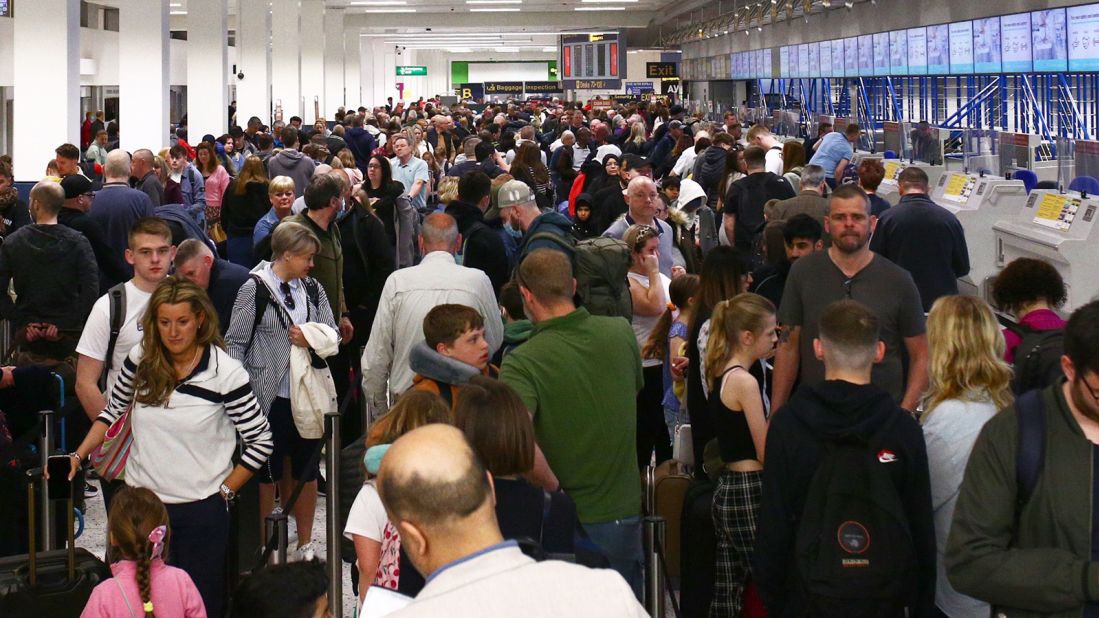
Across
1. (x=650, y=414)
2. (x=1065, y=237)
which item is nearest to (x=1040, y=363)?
(x=650, y=414)

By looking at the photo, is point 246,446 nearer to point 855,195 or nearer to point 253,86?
point 855,195

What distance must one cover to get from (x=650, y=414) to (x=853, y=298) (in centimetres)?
148

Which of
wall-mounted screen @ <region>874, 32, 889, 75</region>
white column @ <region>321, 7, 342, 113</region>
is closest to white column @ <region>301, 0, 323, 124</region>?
white column @ <region>321, 7, 342, 113</region>

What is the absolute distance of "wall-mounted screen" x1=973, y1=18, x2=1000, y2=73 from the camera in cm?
1611

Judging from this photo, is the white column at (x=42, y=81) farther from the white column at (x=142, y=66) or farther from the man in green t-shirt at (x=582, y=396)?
the man in green t-shirt at (x=582, y=396)

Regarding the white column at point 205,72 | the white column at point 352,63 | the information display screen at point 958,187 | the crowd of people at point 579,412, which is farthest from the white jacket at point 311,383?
the white column at point 352,63

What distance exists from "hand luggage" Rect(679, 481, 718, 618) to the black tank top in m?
0.39

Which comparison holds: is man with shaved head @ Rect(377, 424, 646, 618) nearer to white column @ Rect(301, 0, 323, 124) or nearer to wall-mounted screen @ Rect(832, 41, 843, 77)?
wall-mounted screen @ Rect(832, 41, 843, 77)

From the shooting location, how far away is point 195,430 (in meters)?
4.45

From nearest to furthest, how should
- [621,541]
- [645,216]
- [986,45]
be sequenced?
[621,541] < [645,216] < [986,45]

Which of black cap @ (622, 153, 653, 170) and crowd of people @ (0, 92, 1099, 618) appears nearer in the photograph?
crowd of people @ (0, 92, 1099, 618)

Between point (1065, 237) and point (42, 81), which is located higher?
point (42, 81)

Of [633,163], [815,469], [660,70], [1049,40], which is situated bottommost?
[815,469]

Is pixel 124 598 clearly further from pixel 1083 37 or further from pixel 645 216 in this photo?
pixel 1083 37
